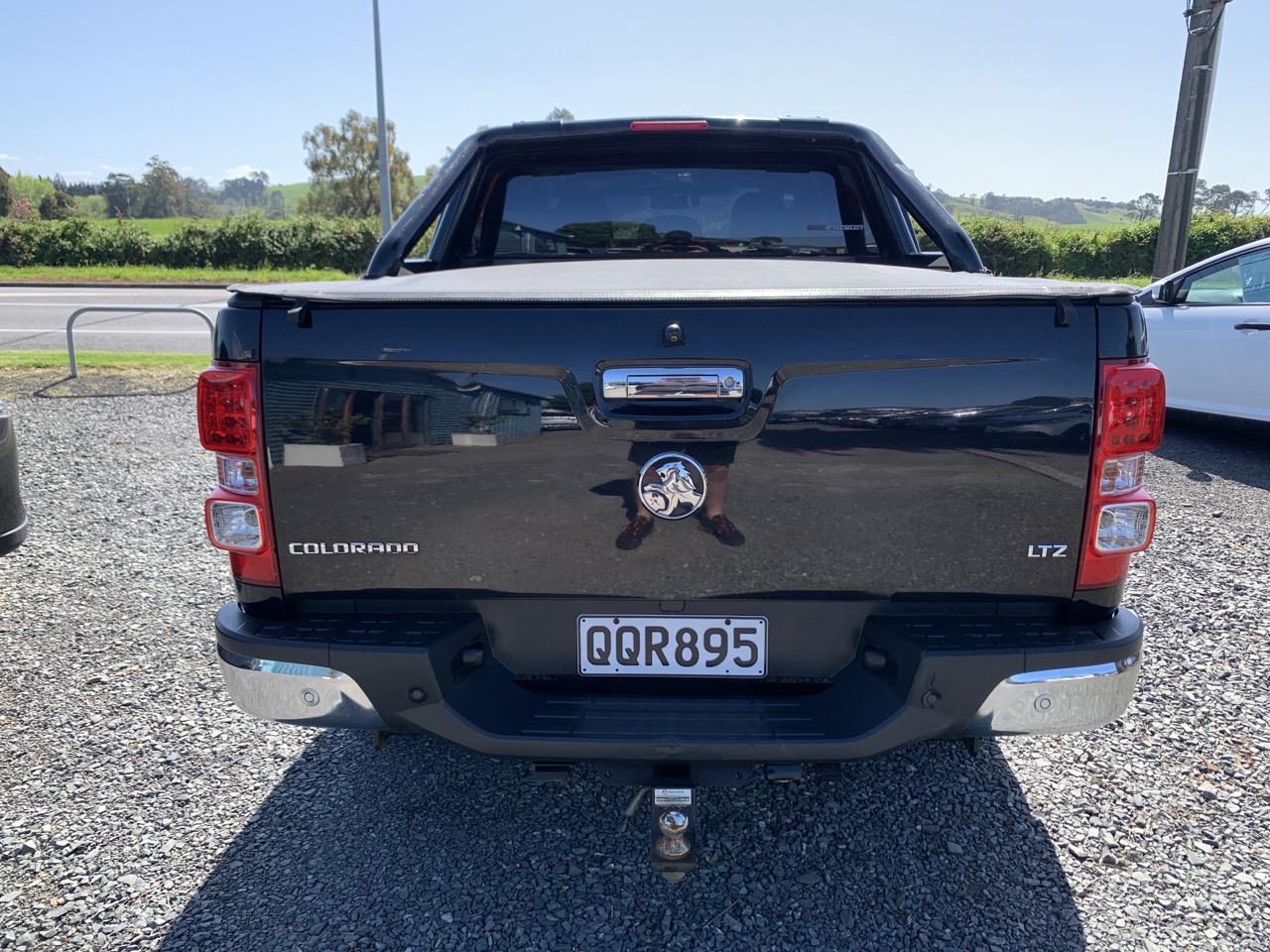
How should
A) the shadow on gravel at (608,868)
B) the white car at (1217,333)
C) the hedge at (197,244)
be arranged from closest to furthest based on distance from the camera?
the shadow on gravel at (608,868)
the white car at (1217,333)
the hedge at (197,244)

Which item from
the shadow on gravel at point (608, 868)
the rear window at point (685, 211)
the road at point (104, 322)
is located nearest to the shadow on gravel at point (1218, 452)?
the rear window at point (685, 211)

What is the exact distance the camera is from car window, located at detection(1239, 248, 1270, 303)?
6.42m

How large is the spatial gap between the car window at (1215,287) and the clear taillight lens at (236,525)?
749cm

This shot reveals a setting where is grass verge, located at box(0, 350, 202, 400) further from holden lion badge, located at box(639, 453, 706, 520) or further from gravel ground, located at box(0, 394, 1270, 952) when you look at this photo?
holden lion badge, located at box(639, 453, 706, 520)

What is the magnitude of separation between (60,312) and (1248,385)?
764 inches

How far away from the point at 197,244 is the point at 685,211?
29752mm

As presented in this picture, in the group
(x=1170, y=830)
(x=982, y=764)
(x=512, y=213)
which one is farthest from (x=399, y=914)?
(x=512, y=213)

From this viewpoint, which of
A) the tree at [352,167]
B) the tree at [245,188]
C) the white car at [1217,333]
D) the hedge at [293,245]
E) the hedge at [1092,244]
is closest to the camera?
the white car at [1217,333]

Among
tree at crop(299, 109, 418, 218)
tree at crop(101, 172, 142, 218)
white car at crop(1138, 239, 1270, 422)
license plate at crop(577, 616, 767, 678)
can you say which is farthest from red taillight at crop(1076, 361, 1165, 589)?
tree at crop(101, 172, 142, 218)

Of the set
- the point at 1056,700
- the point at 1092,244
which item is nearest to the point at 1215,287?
the point at 1056,700

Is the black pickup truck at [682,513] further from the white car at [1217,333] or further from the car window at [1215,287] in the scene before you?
the car window at [1215,287]

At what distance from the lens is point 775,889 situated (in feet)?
7.35

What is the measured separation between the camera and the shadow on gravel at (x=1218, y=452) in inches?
247

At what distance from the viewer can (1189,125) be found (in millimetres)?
9680
